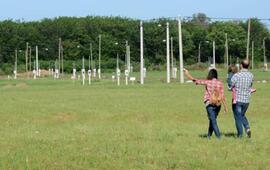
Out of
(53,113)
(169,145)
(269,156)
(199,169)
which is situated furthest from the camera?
(53,113)

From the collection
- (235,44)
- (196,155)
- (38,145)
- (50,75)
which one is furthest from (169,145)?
(235,44)

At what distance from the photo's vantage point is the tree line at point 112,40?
162m

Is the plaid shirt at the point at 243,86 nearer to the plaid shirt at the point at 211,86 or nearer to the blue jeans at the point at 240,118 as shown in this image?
the blue jeans at the point at 240,118

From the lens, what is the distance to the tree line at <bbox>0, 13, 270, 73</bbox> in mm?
161500

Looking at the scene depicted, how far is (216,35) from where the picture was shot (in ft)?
532

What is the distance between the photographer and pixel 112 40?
164125 mm

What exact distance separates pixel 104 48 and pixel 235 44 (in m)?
31.1

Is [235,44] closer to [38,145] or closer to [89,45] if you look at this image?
[89,45]

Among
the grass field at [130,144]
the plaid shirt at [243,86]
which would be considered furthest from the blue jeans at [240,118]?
the grass field at [130,144]

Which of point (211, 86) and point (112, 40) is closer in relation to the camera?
point (211, 86)

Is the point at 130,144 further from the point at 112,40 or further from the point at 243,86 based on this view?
the point at 112,40

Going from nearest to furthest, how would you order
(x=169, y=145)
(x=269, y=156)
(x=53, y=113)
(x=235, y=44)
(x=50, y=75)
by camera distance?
Result: (x=269, y=156) < (x=169, y=145) < (x=53, y=113) < (x=50, y=75) < (x=235, y=44)

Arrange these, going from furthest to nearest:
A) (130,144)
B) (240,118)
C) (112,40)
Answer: (112,40) < (240,118) < (130,144)

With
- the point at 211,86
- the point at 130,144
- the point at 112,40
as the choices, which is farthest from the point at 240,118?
the point at 112,40
